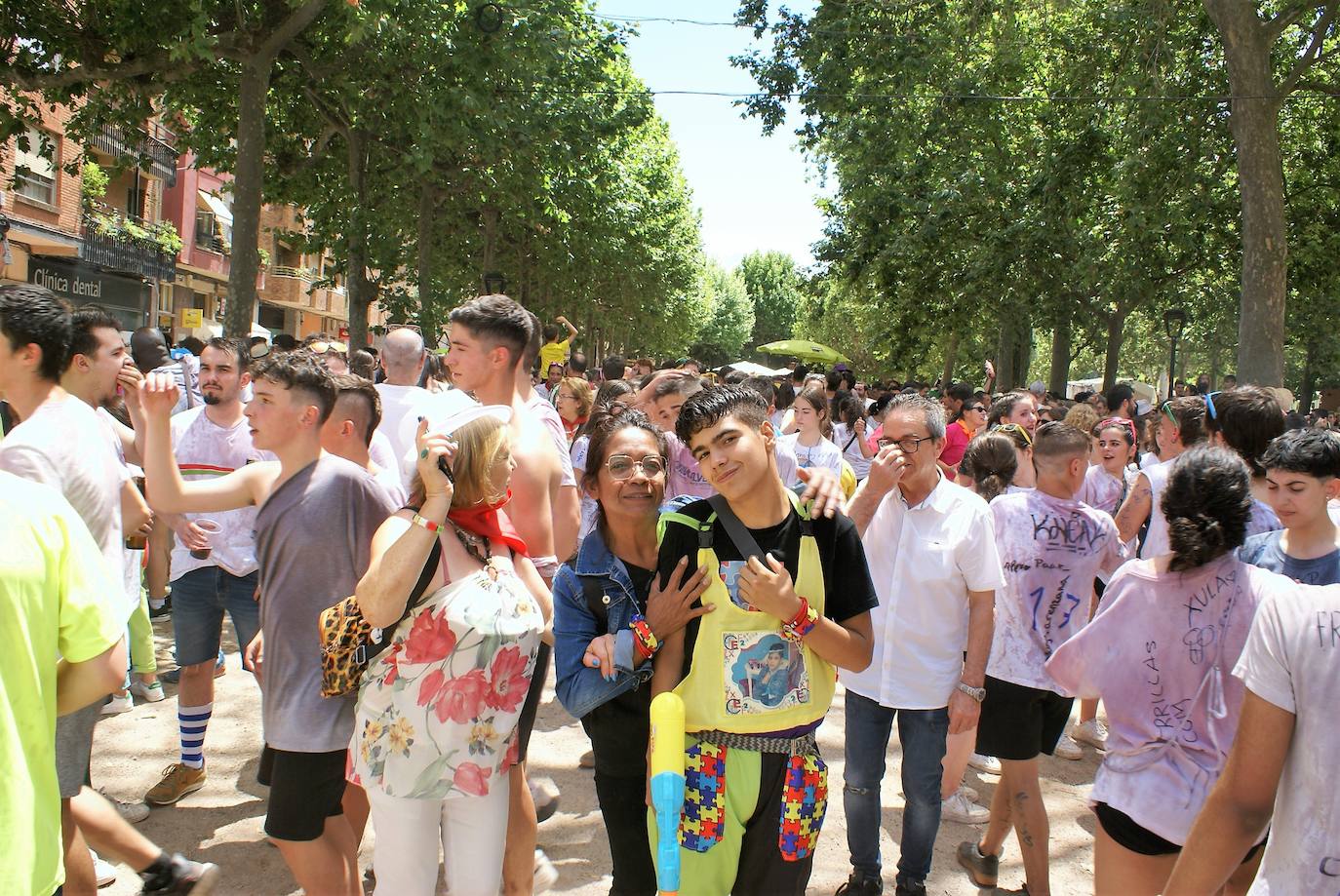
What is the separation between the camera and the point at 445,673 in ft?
9.07

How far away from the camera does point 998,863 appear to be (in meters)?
4.36

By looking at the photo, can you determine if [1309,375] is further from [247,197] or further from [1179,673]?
[1179,673]

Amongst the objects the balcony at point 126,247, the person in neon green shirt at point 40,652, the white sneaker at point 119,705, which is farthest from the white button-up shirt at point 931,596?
the balcony at point 126,247

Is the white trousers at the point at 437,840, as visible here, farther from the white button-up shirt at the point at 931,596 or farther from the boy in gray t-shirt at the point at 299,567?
the white button-up shirt at the point at 931,596

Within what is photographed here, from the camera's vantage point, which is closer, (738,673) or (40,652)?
(40,652)

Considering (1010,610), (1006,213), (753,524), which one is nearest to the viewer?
(753,524)

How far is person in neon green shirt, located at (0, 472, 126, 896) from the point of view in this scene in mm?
1960

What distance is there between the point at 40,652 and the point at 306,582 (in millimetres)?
1128

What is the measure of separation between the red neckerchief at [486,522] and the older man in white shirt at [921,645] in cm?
139

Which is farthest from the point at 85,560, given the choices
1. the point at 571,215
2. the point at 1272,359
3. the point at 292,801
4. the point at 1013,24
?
the point at 1013,24

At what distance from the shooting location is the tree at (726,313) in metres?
77.0

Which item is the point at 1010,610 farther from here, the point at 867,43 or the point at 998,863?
the point at 867,43

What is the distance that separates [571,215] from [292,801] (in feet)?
59.1

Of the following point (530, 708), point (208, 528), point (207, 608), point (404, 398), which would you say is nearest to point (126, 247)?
point (404, 398)
